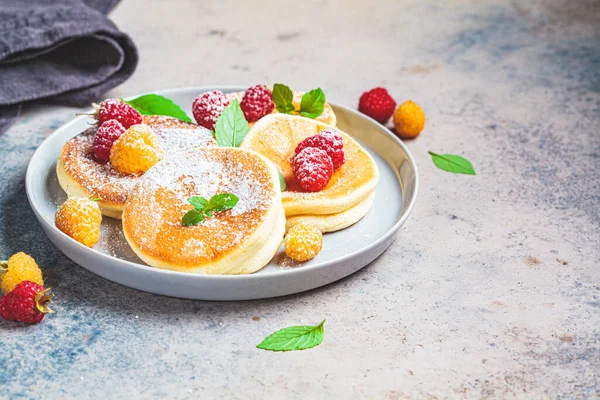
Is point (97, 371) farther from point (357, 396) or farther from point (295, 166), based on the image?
point (295, 166)

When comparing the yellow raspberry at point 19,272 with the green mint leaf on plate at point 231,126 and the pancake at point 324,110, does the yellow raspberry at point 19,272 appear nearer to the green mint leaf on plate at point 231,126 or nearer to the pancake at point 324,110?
the green mint leaf on plate at point 231,126

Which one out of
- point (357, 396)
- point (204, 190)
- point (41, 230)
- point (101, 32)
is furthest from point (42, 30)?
point (357, 396)

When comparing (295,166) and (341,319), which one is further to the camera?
(295,166)

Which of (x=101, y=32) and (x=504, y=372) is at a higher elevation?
(x=101, y=32)

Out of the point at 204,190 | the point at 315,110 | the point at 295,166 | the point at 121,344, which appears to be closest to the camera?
the point at 121,344

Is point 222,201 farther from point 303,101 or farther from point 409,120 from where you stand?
point 409,120

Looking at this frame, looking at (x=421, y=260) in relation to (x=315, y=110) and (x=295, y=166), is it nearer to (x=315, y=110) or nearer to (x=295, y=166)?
(x=295, y=166)

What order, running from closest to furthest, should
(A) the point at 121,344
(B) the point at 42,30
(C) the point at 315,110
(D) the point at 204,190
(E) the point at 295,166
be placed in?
(A) the point at 121,344 < (D) the point at 204,190 < (E) the point at 295,166 < (C) the point at 315,110 < (B) the point at 42,30

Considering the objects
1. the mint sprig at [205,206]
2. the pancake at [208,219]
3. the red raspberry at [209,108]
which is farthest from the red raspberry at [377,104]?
the mint sprig at [205,206]
